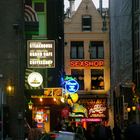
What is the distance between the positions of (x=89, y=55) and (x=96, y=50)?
113 cm

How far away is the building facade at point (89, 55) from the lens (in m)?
69.2

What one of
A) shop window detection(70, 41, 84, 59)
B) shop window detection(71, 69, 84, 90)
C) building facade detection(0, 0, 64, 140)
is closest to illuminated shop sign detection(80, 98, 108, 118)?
shop window detection(71, 69, 84, 90)

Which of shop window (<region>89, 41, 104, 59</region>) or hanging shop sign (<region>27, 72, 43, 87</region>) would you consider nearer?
hanging shop sign (<region>27, 72, 43, 87</region>)

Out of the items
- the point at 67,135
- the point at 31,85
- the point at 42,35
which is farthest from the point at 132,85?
the point at 67,135

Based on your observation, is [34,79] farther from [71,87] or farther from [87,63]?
[87,63]

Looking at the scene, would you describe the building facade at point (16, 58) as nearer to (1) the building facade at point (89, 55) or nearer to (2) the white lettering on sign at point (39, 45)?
(2) the white lettering on sign at point (39, 45)

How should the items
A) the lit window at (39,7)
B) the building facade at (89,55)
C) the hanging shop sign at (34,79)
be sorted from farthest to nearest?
the building facade at (89,55) → the lit window at (39,7) → the hanging shop sign at (34,79)

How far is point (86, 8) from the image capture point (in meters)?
70.1

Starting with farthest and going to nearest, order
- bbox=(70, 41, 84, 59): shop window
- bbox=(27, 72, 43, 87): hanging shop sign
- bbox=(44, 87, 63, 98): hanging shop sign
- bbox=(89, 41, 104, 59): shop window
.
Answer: bbox=(70, 41, 84, 59): shop window < bbox=(89, 41, 104, 59): shop window < bbox=(44, 87, 63, 98): hanging shop sign < bbox=(27, 72, 43, 87): hanging shop sign

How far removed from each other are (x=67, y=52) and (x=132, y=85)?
79.2 ft

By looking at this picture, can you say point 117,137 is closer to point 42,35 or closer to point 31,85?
point 31,85

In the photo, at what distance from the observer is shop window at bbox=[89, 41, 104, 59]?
69.6 m

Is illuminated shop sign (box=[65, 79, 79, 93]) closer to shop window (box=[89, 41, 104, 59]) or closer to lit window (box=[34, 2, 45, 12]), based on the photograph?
lit window (box=[34, 2, 45, 12])

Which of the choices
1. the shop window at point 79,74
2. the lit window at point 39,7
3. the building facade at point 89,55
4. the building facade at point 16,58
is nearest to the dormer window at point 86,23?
the building facade at point 89,55
